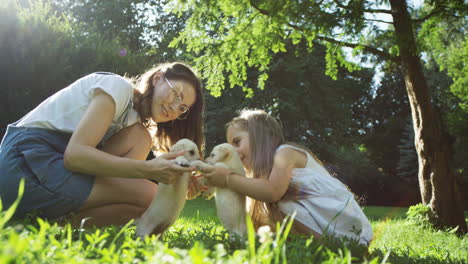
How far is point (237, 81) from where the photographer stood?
8.14 meters

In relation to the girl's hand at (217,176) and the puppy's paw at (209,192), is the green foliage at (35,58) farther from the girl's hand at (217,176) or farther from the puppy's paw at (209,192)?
the girl's hand at (217,176)

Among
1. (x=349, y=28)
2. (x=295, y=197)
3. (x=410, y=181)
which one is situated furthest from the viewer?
(x=410, y=181)

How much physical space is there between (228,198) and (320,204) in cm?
83

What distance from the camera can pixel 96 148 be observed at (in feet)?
10.1

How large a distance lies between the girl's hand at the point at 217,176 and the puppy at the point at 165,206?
165mm

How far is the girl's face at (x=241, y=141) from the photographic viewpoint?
148 inches

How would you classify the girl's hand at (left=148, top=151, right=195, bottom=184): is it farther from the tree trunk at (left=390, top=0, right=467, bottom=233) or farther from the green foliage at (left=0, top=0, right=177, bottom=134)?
the green foliage at (left=0, top=0, right=177, bottom=134)

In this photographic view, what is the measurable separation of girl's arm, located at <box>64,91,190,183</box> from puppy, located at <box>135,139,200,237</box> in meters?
0.12

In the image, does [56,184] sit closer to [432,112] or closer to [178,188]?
[178,188]

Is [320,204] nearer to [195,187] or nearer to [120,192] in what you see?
[195,187]

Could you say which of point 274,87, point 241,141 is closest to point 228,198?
point 241,141

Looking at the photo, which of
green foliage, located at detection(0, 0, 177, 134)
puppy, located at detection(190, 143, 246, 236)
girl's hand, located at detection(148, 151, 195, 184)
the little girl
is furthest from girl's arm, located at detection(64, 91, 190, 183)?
green foliage, located at detection(0, 0, 177, 134)

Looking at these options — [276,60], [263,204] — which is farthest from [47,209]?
[276,60]

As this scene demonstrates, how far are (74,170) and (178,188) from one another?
73 cm
